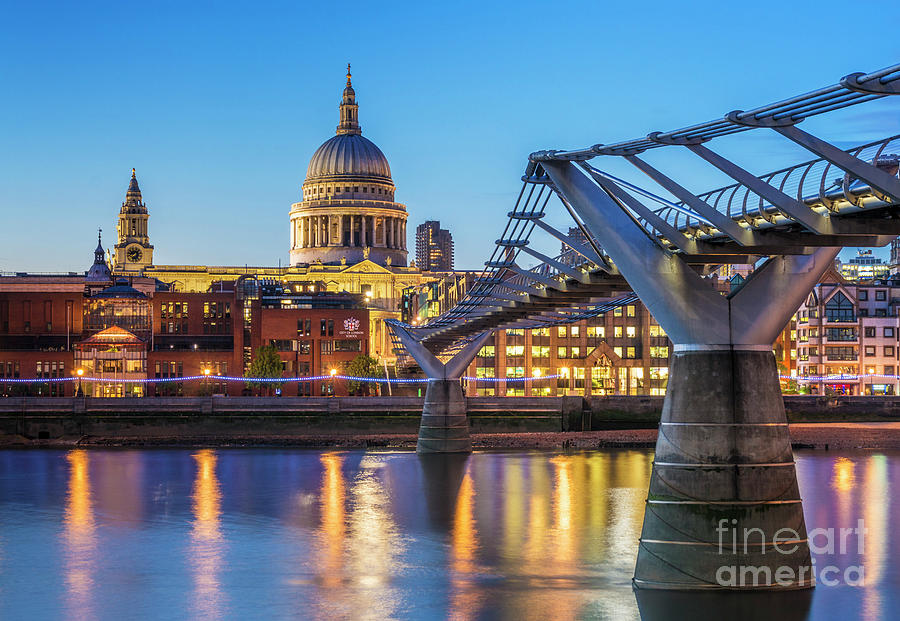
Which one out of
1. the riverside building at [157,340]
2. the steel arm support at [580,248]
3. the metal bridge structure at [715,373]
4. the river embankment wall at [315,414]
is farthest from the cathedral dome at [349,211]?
the metal bridge structure at [715,373]

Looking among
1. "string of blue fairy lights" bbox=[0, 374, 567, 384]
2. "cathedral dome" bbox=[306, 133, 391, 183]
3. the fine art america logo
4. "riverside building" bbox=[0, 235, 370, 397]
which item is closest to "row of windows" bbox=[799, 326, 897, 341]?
"string of blue fairy lights" bbox=[0, 374, 567, 384]

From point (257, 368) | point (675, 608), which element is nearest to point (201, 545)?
point (675, 608)

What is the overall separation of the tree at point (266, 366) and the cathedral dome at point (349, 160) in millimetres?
86415

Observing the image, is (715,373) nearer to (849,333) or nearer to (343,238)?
(849,333)

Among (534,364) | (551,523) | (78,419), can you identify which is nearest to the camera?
(551,523)

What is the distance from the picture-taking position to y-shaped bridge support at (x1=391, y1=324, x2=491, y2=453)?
71438 mm

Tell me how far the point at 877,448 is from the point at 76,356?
197 feet

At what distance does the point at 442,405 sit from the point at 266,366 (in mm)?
36485

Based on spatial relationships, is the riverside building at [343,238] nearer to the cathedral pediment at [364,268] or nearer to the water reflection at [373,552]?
the cathedral pediment at [364,268]

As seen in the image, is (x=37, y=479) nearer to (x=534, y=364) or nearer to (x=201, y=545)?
(x=201, y=545)

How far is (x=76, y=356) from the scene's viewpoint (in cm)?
10400

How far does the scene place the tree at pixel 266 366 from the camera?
105 m

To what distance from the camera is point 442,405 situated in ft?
237

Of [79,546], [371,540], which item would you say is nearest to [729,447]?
[371,540]
